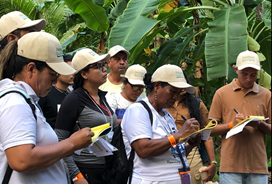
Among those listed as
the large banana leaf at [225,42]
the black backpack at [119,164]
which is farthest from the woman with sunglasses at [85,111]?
the large banana leaf at [225,42]

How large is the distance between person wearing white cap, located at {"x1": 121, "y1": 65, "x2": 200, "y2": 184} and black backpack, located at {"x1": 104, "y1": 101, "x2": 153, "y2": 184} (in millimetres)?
39

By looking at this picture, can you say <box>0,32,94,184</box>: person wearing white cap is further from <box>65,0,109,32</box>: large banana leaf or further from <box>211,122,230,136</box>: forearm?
<box>65,0,109,32</box>: large banana leaf

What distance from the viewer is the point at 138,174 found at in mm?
2914

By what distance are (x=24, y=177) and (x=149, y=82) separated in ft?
5.31

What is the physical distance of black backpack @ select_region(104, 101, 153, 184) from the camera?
117 inches

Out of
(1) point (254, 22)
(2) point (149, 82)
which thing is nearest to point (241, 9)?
(1) point (254, 22)

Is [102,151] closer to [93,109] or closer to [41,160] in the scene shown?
[93,109]

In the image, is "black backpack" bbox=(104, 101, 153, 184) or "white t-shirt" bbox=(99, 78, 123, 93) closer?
"black backpack" bbox=(104, 101, 153, 184)

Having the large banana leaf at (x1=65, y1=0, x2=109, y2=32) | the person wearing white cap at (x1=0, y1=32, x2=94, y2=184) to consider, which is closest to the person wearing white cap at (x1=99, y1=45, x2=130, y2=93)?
the large banana leaf at (x1=65, y1=0, x2=109, y2=32)

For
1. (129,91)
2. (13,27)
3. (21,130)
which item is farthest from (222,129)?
(21,130)

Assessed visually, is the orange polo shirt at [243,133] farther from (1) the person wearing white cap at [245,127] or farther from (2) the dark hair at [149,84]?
(2) the dark hair at [149,84]

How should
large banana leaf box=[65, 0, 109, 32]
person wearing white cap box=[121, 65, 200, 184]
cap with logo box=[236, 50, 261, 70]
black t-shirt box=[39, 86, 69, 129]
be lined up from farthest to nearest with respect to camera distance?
large banana leaf box=[65, 0, 109, 32]
cap with logo box=[236, 50, 261, 70]
black t-shirt box=[39, 86, 69, 129]
person wearing white cap box=[121, 65, 200, 184]

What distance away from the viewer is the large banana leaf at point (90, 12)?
6.64 metres

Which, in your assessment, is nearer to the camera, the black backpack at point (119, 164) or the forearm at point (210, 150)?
the black backpack at point (119, 164)
